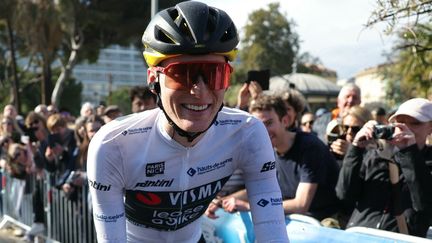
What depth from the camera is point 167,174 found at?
2.34 m

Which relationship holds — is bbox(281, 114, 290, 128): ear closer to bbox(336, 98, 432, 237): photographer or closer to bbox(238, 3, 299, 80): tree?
bbox(336, 98, 432, 237): photographer

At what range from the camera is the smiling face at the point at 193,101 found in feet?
6.63

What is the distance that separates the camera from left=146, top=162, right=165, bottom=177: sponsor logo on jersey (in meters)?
2.29

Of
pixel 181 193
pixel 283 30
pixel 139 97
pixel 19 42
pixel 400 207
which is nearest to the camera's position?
pixel 181 193

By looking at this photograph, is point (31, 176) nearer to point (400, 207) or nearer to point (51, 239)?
point (51, 239)

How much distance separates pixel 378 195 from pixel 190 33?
218 cm

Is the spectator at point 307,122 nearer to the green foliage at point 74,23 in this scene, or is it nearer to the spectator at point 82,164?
the spectator at point 82,164

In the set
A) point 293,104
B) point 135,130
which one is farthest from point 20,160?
point 135,130

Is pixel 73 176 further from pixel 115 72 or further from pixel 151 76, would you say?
pixel 115 72

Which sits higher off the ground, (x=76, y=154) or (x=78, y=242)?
(x=76, y=154)

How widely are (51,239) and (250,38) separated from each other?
31.5 metres

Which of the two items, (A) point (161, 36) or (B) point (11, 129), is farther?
(B) point (11, 129)

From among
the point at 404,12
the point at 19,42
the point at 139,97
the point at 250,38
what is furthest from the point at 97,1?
the point at 404,12

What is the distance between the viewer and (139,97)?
19.6 ft
